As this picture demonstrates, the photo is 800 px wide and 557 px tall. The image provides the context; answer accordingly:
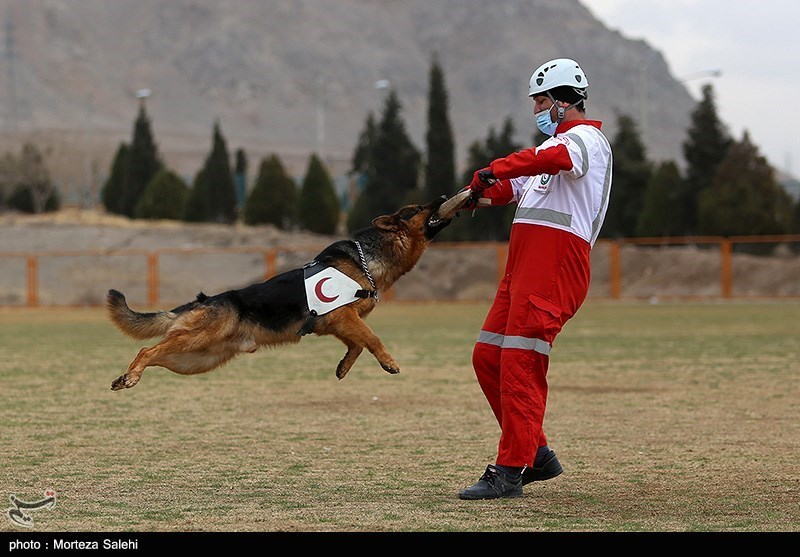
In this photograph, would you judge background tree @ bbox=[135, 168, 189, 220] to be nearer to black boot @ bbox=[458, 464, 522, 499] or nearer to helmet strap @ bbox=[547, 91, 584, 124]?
helmet strap @ bbox=[547, 91, 584, 124]

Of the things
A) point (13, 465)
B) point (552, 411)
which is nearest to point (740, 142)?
point (552, 411)

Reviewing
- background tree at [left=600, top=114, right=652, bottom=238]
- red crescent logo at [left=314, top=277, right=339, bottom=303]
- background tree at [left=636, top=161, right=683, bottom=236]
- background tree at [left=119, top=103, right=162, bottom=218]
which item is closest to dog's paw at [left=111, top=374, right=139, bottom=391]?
red crescent logo at [left=314, top=277, right=339, bottom=303]

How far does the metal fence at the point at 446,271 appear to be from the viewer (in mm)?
39344

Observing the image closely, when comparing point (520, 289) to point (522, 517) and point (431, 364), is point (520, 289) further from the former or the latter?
point (431, 364)

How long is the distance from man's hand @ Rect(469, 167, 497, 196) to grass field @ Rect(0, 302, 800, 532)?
171 cm

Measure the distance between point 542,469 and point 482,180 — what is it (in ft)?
5.49

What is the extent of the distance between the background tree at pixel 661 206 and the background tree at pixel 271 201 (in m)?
17.1

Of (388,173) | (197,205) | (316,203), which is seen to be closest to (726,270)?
(388,173)

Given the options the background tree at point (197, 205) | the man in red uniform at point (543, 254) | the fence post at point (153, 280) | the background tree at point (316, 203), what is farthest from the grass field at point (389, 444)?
the background tree at point (197, 205)

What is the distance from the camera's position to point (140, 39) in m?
174

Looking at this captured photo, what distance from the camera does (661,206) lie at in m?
46.9

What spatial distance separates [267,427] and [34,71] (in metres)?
155

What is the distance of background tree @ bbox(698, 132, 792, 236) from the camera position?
43.2 m

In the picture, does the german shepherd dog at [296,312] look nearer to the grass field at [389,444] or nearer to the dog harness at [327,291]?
the dog harness at [327,291]
